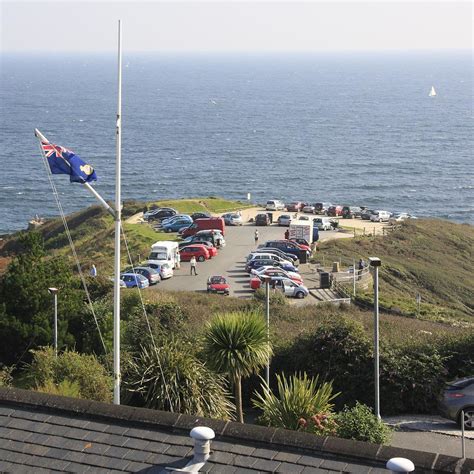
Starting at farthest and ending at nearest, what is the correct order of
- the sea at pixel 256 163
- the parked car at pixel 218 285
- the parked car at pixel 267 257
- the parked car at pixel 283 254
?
the sea at pixel 256 163
the parked car at pixel 283 254
the parked car at pixel 267 257
the parked car at pixel 218 285

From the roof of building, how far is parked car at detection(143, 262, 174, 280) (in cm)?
3915

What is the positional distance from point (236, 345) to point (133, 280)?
24.7 meters

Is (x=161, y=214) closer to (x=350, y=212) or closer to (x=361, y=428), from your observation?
(x=350, y=212)

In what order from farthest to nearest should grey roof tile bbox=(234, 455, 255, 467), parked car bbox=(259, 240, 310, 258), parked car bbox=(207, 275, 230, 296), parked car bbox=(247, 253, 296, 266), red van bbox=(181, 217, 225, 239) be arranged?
1. red van bbox=(181, 217, 225, 239)
2. parked car bbox=(259, 240, 310, 258)
3. parked car bbox=(247, 253, 296, 266)
4. parked car bbox=(207, 275, 230, 296)
5. grey roof tile bbox=(234, 455, 255, 467)

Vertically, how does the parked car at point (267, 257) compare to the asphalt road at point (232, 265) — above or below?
above

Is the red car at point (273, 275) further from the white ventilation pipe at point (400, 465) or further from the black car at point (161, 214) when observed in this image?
the white ventilation pipe at point (400, 465)

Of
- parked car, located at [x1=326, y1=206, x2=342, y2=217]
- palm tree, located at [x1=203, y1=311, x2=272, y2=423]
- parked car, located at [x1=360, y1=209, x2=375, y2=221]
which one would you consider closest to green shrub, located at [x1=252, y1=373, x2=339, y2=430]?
palm tree, located at [x1=203, y1=311, x2=272, y2=423]

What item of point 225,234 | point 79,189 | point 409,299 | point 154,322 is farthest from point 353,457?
point 79,189

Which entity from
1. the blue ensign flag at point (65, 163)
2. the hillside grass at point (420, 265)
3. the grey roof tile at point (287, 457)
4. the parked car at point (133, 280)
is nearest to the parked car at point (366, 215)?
the hillside grass at point (420, 265)

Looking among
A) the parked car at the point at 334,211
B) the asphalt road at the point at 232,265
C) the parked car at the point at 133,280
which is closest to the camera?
the parked car at the point at 133,280

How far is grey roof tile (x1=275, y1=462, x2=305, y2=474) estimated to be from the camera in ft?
33.6

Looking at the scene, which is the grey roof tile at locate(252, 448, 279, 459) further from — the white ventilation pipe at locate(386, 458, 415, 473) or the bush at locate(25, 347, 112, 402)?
the bush at locate(25, 347, 112, 402)

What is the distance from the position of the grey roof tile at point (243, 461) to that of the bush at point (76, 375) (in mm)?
12335

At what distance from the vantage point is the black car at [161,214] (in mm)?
75938
